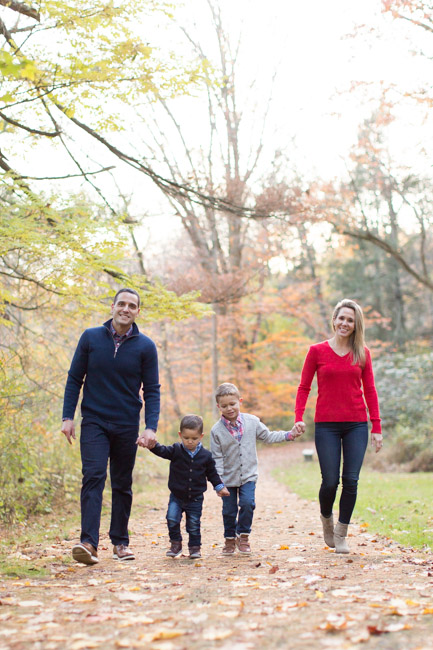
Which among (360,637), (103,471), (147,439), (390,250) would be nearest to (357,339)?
(147,439)

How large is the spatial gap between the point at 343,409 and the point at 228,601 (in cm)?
238

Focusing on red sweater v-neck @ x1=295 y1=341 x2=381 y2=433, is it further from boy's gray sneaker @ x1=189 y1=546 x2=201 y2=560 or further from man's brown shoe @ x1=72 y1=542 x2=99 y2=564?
man's brown shoe @ x1=72 y1=542 x2=99 y2=564

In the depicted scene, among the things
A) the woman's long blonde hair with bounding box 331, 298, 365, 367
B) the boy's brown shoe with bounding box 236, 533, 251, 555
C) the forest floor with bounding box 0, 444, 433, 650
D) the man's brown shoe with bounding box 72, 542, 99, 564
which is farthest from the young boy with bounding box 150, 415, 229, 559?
the woman's long blonde hair with bounding box 331, 298, 365, 367

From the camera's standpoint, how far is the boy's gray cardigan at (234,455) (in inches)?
234

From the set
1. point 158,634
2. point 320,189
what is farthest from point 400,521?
point 320,189

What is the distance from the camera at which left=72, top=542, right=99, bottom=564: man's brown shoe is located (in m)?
5.09

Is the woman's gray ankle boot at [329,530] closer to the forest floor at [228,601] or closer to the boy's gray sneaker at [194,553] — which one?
the forest floor at [228,601]

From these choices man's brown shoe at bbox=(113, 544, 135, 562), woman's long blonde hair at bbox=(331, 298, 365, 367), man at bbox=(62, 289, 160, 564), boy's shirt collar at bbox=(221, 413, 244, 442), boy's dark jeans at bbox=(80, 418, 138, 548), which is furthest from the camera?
boy's shirt collar at bbox=(221, 413, 244, 442)

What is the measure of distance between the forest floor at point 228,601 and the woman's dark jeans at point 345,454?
18.8 inches

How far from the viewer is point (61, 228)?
7.56 meters

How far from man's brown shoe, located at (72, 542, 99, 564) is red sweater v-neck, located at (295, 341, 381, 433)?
6.46 ft

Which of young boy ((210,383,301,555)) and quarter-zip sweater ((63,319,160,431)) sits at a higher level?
quarter-zip sweater ((63,319,160,431))

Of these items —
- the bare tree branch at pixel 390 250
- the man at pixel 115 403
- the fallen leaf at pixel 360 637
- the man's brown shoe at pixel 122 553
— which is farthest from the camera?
the bare tree branch at pixel 390 250

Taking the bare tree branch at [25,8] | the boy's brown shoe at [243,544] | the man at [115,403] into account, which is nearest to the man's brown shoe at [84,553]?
the man at [115,403]
